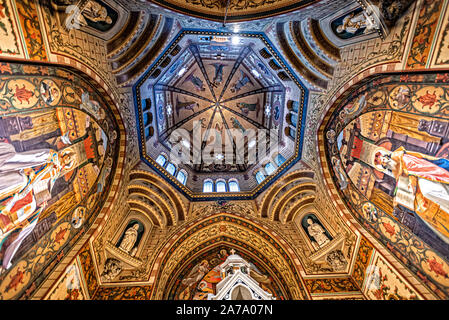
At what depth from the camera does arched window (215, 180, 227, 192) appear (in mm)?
11833

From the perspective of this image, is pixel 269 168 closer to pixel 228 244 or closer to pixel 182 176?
pixel 228 244

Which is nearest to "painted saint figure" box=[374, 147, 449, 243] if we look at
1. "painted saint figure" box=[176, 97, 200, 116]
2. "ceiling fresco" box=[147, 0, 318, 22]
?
"ceiling fresco" box=[147, 0, 318, 22]

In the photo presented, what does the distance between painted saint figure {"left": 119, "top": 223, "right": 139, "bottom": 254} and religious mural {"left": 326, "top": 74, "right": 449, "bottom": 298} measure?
29.2 feet

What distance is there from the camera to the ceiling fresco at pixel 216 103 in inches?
367

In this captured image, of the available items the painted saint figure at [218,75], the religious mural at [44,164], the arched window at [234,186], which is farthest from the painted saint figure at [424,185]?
the painted saint figure at [218,75]

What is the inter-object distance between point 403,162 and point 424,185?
808 mm

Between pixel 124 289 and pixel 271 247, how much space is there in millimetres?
5995

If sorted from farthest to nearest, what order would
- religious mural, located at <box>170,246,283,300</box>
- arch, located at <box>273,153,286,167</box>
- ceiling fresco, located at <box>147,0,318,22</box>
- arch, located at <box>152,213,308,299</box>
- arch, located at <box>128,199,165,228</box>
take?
1. arch, located at <box>273,153,286,167</box>
2. arch, located at <box>128,199,165,228</box>
3. religious mural, located at <box>170,246,283,300</box>
4. arch, located at <box>152,213,308,299</box>
5. ceiling fresco, located at <box>147,0,318,22</box>

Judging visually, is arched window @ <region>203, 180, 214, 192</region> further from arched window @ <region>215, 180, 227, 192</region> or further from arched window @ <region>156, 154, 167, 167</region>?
arched window @ <region>156, 154, 167, 167</region>

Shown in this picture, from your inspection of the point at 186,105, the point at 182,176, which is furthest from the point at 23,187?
the point at 186,105

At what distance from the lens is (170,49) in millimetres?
8469

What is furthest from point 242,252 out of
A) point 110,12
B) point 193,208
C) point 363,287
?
point 110,12
